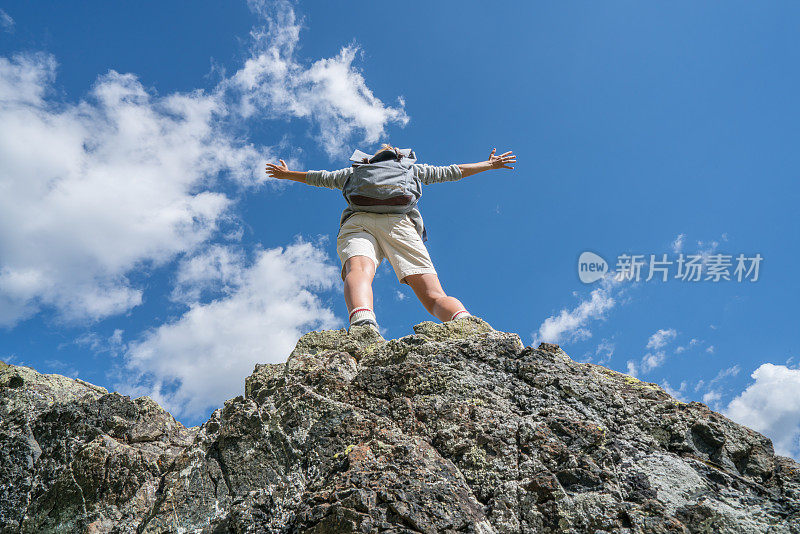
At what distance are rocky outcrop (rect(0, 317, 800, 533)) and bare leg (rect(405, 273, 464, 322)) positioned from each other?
2.22 m

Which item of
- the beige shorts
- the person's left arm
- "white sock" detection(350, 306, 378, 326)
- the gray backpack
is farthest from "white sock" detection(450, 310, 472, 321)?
the person's left arm

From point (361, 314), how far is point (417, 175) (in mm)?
2869

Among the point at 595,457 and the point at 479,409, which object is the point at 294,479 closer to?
the point at 479,409

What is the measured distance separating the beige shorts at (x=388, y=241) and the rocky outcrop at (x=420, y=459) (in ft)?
9.96

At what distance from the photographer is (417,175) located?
24.3 feet

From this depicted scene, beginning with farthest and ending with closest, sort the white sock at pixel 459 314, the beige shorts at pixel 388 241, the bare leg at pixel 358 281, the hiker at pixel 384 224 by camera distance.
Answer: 1. the beige shorts at pixel 388 241
2. the hiker at pixel 384 224
3. the bare leg at pixel 358 281
4. the white sock at pixel 459 314

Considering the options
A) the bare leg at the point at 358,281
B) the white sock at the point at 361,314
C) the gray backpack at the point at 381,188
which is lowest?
the white sock at the point at 361,314

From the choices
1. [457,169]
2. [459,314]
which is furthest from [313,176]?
[459,314]

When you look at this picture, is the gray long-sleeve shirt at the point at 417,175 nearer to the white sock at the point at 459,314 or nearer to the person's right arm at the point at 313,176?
the person's right arm at the point at 313,176

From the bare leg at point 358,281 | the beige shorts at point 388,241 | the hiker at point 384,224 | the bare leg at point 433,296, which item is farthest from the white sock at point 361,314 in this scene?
the beige shorts at point 388,241

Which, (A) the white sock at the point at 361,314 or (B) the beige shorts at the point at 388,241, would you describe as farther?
(B) the beige shorts at the point at 388,241

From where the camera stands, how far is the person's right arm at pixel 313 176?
23.9 feet

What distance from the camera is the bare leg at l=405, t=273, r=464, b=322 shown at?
5.76 m

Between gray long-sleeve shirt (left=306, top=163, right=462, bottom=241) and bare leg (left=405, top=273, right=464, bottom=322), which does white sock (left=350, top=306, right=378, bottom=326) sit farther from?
gray long-sleeve shirt (left=306, top=163, right=462, bottom=241)
